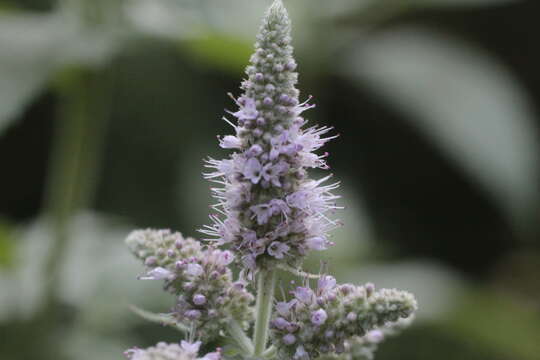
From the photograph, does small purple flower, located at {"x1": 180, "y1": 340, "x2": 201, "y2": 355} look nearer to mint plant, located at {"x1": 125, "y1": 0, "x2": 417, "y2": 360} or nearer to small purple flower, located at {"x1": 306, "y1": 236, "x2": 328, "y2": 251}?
mint plant, located at {"x1": 125, "y1": 0, "x2": 417, "y2": 360}

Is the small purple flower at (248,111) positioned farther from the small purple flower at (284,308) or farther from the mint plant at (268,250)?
the small purple flower at (284,308)

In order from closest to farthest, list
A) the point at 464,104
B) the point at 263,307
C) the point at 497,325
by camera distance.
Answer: the point at 263,307, the point at 497,325, the point at 464,104

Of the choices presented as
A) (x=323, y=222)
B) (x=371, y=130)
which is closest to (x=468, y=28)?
(x=371, y=130)

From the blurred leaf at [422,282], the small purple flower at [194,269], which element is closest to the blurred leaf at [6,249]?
the blurred leaf at [422,282]

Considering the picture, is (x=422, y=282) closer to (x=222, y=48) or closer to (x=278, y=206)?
(x=222, y=48)

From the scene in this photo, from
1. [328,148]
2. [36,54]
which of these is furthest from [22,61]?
[328,148]

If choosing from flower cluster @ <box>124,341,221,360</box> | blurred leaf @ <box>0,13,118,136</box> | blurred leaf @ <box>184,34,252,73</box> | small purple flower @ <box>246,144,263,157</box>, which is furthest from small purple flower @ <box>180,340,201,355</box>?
blurred leaf @ <box>184,34,252,73</box>

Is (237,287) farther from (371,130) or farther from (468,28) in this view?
(468,28)
